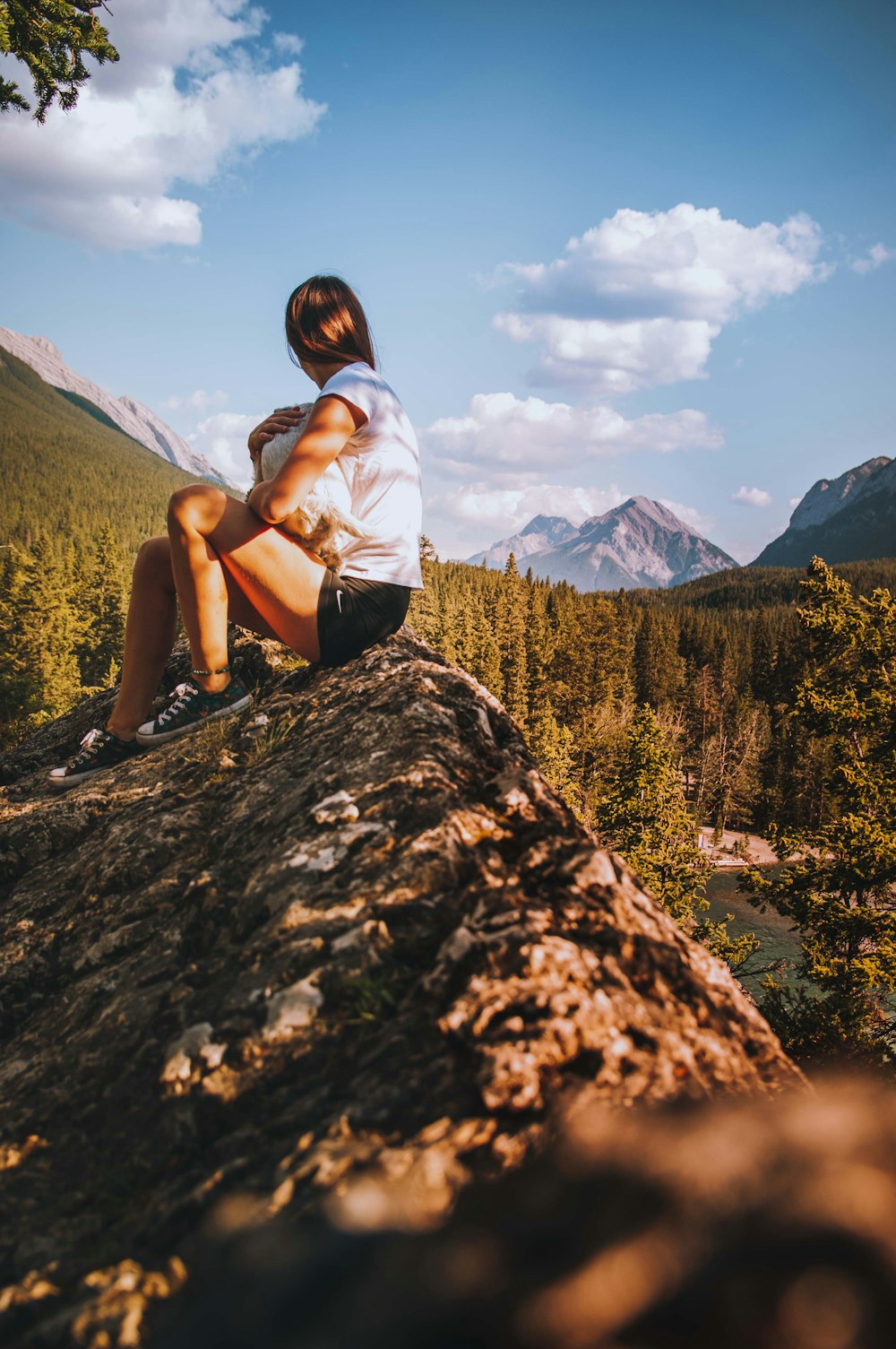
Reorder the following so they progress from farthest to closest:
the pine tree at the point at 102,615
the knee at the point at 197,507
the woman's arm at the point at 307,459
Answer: the pine tree at the point at 102,615, the knee at the point at 197,507, the woman's arm at the point at 307,459

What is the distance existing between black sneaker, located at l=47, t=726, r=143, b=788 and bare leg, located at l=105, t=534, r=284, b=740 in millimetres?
94

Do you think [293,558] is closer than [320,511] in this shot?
Yes

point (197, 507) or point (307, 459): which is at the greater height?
point (307, 459)

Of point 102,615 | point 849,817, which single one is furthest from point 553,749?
point 102,615

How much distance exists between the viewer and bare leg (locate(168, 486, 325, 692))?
3.44m

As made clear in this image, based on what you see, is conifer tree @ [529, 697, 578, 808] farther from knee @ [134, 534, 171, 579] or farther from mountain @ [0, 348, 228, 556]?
mountain @ [0, 348, 228, 556]

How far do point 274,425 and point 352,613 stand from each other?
114cm

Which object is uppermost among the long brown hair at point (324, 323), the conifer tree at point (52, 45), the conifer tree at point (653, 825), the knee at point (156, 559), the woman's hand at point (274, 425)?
the conifer tree at point (52, 45)

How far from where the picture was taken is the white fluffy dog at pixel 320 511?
3631 mm

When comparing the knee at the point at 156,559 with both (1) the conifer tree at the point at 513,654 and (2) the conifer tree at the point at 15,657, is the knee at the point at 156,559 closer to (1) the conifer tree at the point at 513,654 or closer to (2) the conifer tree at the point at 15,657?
(2) the conifer tree at the point at 15,657

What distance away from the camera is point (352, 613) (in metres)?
3.73

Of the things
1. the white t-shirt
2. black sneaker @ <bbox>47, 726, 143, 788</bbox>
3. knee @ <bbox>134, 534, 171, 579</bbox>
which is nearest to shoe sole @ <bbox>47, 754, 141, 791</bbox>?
black sneaker @ <bbox>47, 726, 143, 788</bbox>

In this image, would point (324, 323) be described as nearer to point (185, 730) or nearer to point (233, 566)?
point (233, 566)

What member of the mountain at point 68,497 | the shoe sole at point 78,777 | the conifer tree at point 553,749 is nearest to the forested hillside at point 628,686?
the conifer tree at point 553,749
